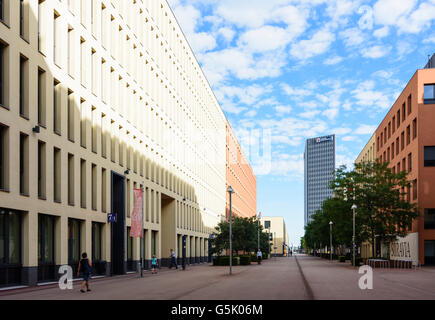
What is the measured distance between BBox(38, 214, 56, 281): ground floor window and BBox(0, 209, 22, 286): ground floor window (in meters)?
2.30

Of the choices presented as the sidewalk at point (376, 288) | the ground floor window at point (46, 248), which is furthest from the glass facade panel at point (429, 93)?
the ground floor window at point (46, 248)

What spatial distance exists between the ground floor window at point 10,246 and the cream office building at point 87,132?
0.05m

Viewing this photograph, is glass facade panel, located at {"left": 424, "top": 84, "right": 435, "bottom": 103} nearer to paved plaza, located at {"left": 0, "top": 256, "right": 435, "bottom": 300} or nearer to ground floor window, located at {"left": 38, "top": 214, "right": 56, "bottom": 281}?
paved plaza, located at {"left": 0, "top": 256, "right": 435, "bottom": 300}

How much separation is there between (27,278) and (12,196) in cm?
402

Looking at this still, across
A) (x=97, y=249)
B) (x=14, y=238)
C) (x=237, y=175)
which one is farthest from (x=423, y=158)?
(x=237, y=175)

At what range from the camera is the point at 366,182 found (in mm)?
61281

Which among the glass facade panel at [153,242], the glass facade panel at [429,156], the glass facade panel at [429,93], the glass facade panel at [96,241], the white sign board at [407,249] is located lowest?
the white sign board at [407,249]

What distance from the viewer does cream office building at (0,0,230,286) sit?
87.4ft

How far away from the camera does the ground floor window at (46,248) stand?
29078 mm

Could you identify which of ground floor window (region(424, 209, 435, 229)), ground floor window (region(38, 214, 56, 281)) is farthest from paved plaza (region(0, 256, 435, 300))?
ground floor window (region(424, 209, 435, 229))

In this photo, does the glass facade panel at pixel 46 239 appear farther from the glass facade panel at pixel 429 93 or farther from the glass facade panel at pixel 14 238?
the glass facade panel at pixel 429 93

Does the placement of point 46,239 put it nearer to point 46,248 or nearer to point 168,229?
point 46,248
